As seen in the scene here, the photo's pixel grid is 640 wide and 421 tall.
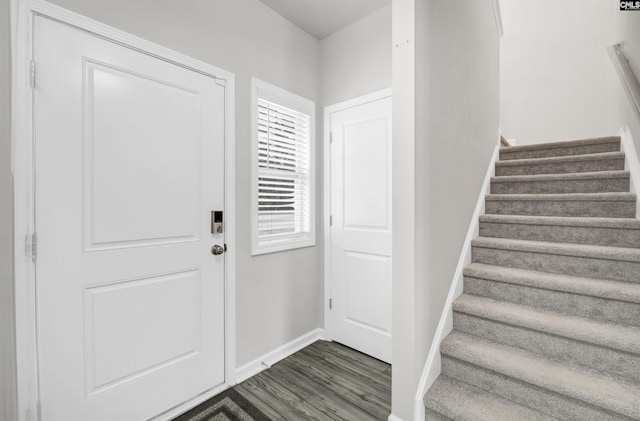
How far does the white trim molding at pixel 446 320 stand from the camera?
1532 millimetres

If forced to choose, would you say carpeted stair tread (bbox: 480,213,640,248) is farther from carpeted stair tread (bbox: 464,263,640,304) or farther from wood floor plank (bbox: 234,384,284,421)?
wood floor plank (bbox: 234,384,284,421)

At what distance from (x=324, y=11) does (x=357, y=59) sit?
44 centimetres

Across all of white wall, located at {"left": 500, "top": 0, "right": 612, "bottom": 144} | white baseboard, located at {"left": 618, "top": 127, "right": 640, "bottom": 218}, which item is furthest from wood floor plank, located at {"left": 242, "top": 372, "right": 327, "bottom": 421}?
white wall, located at {"left": 500, "top": 0, "right": 612, "bottom": 144}

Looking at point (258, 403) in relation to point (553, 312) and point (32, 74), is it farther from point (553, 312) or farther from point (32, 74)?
point (32, 74)

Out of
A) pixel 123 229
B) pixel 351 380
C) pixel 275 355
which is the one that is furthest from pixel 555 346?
pixel 123 229

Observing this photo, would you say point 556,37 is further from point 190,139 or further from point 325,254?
point 190,139

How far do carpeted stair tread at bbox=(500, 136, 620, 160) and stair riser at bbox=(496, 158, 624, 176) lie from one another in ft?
1.02

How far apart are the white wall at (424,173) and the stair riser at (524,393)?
0.75 feet

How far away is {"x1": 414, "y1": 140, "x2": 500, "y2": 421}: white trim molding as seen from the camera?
1.53 m

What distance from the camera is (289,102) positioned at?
241 centimetres

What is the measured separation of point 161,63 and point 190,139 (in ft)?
1.43

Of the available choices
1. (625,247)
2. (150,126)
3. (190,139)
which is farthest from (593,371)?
(150,126)

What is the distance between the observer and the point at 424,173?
1.57 meters

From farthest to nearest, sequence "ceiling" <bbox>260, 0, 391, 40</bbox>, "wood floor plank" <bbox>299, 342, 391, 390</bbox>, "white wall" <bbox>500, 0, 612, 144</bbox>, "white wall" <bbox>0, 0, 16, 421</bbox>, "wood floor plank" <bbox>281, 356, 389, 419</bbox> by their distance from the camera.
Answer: "white wall" <bbox>500, 0, 612, 144</bbox>
"ceiling" <bbox>260, 0, 391, 40</bbox>
"wood floor plank" <bbox>299, 342, 391, 390</bbox>
"wood floor plank" <bbox>281, 356, 389, 419</bbox>
"white wall" <bbox>0, 0, 16, 421</bbox>
